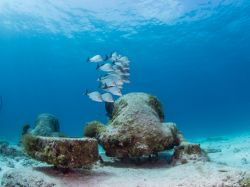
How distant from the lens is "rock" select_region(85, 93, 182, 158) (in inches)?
310

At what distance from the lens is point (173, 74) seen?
92.1 metres

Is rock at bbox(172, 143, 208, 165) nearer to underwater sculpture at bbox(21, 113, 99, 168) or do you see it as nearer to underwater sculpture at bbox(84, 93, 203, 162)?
underwater sculpture at bbox(84, 93, 203, 162)

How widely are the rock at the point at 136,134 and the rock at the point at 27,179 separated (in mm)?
2440

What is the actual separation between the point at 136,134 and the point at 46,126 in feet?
22.1

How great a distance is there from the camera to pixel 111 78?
416 inches

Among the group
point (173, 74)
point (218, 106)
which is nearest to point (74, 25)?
point (173, 74)

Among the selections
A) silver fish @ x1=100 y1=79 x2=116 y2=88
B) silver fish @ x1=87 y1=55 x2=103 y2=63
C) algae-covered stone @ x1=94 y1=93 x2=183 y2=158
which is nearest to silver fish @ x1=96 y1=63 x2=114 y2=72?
silver fish @ x1=87 y1=55 x2=103 y2=63

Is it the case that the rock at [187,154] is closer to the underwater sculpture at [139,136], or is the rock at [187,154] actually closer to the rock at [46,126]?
the underwater sculpture at [139,136]

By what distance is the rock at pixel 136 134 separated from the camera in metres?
7.86

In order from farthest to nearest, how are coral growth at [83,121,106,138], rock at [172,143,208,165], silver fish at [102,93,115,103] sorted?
silver fish at [102,93,115,103] < coral growth at [83,121,106,138] < rock at [172,143,208,165]

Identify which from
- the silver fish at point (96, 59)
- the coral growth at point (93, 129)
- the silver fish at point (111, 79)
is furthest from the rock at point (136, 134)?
the silver fish at point (96, 59)

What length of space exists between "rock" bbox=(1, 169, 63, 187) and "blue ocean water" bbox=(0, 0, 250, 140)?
1092 inches

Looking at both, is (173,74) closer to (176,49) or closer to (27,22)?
(176,49)

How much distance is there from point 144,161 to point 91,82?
317 feet
